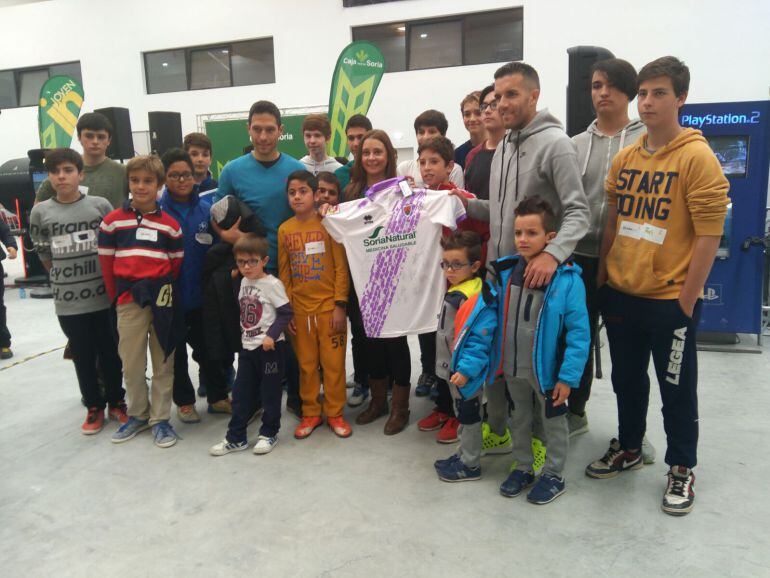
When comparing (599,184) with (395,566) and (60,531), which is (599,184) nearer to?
(395,566)

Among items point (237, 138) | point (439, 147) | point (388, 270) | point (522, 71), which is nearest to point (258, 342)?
point (388, 270)

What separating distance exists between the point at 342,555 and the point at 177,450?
4.49ft

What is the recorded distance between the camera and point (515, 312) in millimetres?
2355

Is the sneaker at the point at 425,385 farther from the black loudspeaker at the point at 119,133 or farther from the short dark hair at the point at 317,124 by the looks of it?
the black loudspeaker at the point at 119,133

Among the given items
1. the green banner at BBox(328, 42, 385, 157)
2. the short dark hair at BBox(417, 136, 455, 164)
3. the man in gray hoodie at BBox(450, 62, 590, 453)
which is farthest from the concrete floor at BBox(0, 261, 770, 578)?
the green banner at BBox(328, 42, 385, 157)

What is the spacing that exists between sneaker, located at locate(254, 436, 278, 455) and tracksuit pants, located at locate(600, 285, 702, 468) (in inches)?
70.0

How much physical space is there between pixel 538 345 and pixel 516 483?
0.65 m

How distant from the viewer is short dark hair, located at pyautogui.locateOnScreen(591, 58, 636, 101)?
2.39 m

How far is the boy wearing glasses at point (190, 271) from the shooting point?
3164mm

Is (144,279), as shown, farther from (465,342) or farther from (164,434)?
(465,342)

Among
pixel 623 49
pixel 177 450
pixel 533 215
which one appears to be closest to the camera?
pixel 533 215

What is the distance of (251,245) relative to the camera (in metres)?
2.86

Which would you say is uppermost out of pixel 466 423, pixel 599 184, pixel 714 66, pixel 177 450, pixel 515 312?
pixel 714 66

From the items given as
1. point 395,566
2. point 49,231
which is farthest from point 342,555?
point 49,231
